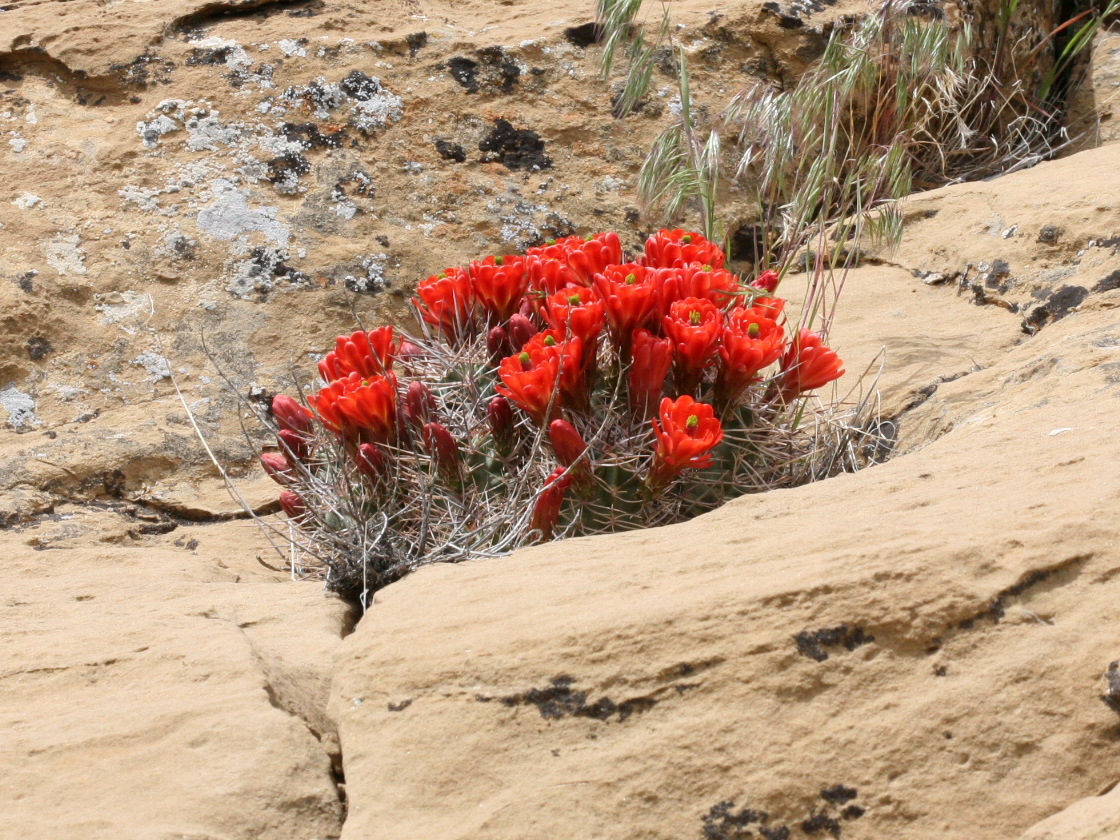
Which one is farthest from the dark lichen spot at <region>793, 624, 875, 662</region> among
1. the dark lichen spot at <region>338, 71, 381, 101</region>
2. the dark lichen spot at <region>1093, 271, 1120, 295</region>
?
the dark lichen spot at <region>338, 71, 381, 101</region>

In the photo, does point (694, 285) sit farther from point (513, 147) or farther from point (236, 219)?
point (236, 219)

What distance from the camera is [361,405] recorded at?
2635 millimetres

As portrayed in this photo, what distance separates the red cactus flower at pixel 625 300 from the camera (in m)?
2.59

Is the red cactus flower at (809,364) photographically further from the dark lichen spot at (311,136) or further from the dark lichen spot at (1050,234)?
the dark lichen spot at (311,136)

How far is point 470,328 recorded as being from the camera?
9.83 feet

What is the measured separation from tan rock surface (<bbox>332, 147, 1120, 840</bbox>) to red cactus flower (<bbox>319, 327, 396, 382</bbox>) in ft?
3.07

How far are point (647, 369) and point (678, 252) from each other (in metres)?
0.65

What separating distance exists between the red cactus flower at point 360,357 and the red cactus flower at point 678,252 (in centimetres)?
83

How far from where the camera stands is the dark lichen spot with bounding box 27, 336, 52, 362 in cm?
339

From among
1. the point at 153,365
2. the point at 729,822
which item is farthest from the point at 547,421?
the point at 153,365

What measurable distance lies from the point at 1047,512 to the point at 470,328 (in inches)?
66.8

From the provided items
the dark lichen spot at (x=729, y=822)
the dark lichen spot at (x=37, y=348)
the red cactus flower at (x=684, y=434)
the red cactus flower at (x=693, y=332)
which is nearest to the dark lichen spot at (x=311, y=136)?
the dark lichen spot at (x=37, y=348)

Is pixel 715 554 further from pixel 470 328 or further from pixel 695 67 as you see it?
pixel 695 67

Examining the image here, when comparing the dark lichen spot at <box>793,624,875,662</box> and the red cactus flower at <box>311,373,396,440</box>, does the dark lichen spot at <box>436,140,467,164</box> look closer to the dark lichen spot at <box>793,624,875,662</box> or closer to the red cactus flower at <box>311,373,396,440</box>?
the red cactus flower at <box>311,373,396,440</box>
